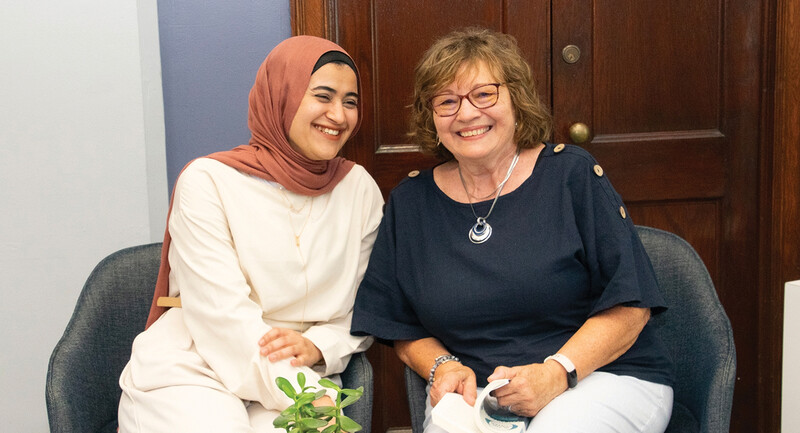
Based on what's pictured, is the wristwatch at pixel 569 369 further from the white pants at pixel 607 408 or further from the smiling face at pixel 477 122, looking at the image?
the smiling face at pixel 477 122

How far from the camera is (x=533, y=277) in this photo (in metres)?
1.60

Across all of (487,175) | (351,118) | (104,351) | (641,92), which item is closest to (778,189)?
(641,92)

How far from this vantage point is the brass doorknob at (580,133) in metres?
2.27

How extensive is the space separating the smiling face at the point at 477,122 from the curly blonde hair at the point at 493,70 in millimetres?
15

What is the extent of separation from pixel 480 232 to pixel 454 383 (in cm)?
38

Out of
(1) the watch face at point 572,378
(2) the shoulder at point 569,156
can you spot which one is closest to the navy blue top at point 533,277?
(2) the shoulder at point 569,156

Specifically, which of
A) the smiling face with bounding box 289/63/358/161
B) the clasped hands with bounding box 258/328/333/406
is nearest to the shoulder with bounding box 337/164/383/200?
the smiling face with bounding box 289/63/358/161

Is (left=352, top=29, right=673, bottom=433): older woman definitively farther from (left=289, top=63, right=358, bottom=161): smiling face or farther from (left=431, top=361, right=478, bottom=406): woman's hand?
(left=289, top=63, right=358, bottom=161): smiling face

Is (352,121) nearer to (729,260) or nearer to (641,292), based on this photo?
(641,292)

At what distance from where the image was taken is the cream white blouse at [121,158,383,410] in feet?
5.21

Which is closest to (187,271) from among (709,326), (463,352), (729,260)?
(463,352)

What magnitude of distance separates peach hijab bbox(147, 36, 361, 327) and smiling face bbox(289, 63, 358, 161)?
2 centimetres

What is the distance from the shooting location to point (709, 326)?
5.45ft

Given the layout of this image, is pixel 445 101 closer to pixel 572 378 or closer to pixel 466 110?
pixel 466 110
